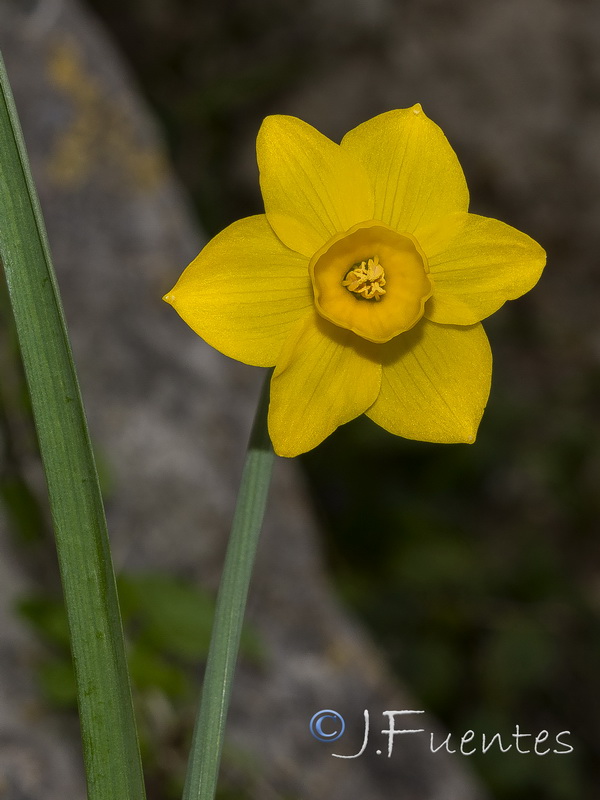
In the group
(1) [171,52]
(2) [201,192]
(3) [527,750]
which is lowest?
(3) [527,750]

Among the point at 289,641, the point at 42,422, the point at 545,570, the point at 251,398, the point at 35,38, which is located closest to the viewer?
the point at 42,422

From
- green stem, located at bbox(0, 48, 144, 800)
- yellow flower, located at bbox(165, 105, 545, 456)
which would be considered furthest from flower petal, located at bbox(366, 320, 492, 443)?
green stem, located at bbox(0, 48, 144, 800)

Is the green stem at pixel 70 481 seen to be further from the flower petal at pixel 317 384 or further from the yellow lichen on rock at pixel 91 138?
the yellow lichen on rock at pixel 91 138

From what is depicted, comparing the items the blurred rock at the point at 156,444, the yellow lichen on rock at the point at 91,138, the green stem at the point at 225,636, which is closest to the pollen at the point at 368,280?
the green stem at the point at 225,636

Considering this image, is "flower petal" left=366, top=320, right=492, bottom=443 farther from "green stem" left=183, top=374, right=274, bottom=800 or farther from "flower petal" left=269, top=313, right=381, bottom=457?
"green stem" left=183, top=374, right=274, bottom=800

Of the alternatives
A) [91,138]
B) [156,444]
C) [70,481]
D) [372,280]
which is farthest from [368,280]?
[91,138]

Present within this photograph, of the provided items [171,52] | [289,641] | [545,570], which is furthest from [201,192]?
[289,641]

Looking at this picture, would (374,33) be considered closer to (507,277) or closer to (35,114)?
(35,114)

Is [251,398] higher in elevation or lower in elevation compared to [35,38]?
lower
